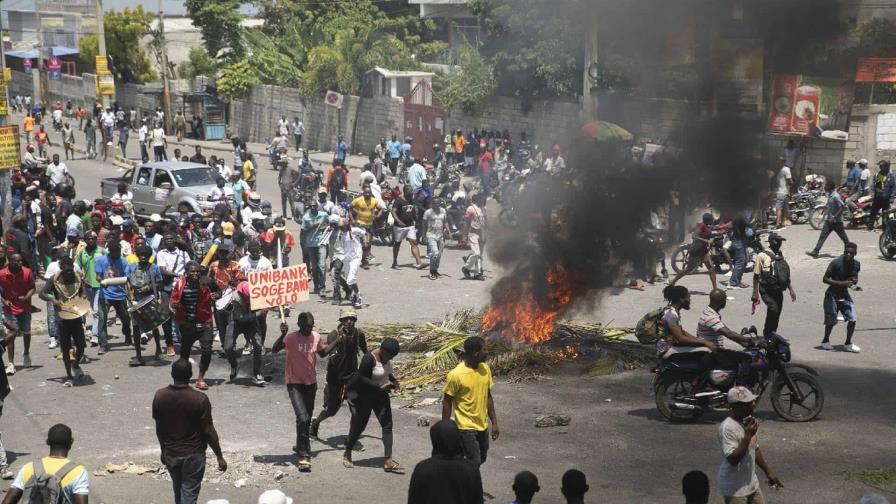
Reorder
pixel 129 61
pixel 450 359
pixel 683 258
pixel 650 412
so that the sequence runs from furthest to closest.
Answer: pixel 129 61
pixel 683 258
pixel 450 359
pixel 650 412

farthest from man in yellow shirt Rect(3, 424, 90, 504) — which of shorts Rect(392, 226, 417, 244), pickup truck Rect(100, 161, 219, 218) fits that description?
pickup truck Rect(100, 161, 219, 218)

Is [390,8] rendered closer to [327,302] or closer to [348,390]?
[327,302]

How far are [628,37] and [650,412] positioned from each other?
234 inches

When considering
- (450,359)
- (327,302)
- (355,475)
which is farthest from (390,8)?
(355,475)

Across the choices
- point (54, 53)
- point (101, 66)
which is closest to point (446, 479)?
point (101, 66)

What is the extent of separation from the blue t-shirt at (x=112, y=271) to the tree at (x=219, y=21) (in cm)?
3479

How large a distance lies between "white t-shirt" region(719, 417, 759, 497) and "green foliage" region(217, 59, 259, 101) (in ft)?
130

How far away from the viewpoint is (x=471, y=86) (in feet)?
115

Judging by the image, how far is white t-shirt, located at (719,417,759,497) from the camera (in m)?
7.41

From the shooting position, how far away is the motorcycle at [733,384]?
10.8 meters

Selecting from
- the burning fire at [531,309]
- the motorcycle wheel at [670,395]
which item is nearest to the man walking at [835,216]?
the burning fire at [531,309]

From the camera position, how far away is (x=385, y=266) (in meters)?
21.1

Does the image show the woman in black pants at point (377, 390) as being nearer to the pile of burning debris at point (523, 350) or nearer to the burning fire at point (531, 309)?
the pile of burning debris at point (523, 350)

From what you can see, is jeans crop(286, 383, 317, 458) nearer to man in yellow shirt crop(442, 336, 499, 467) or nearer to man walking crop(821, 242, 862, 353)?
man in yellow shirt crop(442, 336, 499, 467)
